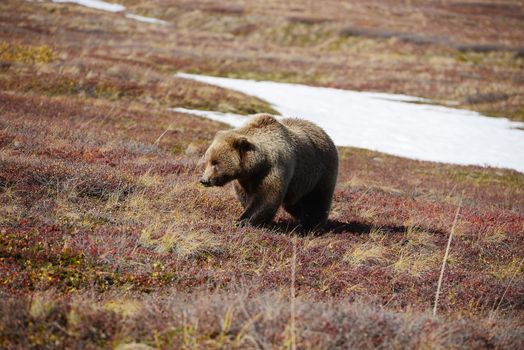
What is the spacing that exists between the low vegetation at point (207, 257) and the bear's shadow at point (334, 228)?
0.07 meters

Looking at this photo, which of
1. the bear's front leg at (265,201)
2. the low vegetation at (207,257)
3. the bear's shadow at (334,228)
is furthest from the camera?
the bear's shadow at (334,228)

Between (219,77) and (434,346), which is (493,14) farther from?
(434,346)

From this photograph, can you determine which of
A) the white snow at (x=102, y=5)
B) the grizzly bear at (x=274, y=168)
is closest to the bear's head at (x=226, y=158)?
the grizzly bear at (x=274, y=168)

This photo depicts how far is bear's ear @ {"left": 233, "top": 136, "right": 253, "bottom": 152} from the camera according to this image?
8.09 m

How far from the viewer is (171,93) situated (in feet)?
93.4

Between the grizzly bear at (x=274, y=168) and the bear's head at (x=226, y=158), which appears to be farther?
the grizzly bear at (x=274, y=168)

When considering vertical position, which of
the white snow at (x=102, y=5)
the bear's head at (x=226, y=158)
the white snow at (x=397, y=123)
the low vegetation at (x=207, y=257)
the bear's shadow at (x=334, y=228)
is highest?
the white snow at (x=102, y=5)

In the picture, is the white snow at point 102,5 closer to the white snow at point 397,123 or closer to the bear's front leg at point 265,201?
the white snow at point 397,123

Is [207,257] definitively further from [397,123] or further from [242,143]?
[397,123]

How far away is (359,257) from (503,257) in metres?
3.57

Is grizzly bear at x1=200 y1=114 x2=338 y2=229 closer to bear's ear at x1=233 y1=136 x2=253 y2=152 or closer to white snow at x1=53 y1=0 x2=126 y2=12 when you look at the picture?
bear's ear at x1=233 y1=136 x2=253 y2=152

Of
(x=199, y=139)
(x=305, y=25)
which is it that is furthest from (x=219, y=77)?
(x=305, y=25)

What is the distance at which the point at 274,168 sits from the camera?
8359 mm

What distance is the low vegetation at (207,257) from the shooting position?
446cm
